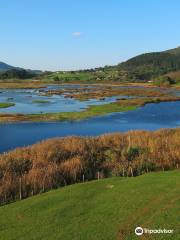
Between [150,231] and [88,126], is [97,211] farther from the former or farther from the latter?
[88,126]

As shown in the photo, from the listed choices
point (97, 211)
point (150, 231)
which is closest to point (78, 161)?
point (97, 211)

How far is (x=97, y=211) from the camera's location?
20.1 meters

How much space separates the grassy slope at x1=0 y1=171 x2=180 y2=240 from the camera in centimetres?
Result: 1770

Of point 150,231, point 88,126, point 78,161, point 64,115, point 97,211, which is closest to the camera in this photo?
point 150,231

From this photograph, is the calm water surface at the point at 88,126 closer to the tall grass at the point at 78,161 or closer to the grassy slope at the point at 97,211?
the tall grass at the point at 78,161

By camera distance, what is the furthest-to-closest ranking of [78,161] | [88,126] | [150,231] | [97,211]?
1. [88,126]
2. [78,161]
3. [97,211]
4. [150,231]

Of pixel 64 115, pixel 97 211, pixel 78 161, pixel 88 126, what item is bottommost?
pixel 88 126

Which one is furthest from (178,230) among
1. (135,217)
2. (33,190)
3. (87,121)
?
(87,121)

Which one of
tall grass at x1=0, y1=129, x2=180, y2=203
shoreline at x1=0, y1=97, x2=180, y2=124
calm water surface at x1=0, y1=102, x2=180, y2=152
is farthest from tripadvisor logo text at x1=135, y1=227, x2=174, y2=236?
shoreline at x1=0, y1=97, x2=180, y2=124

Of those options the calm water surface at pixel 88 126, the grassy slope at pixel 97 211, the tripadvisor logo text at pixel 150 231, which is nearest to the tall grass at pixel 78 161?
the grassy slope at pixel 97 211

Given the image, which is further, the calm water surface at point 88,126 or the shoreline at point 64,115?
the shoreline at point 64,115

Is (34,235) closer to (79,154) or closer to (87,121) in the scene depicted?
(79,154)

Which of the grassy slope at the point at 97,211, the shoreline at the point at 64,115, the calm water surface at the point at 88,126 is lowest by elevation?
the calm water surface at the point at 88,126

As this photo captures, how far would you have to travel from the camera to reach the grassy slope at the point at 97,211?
1770 cm
